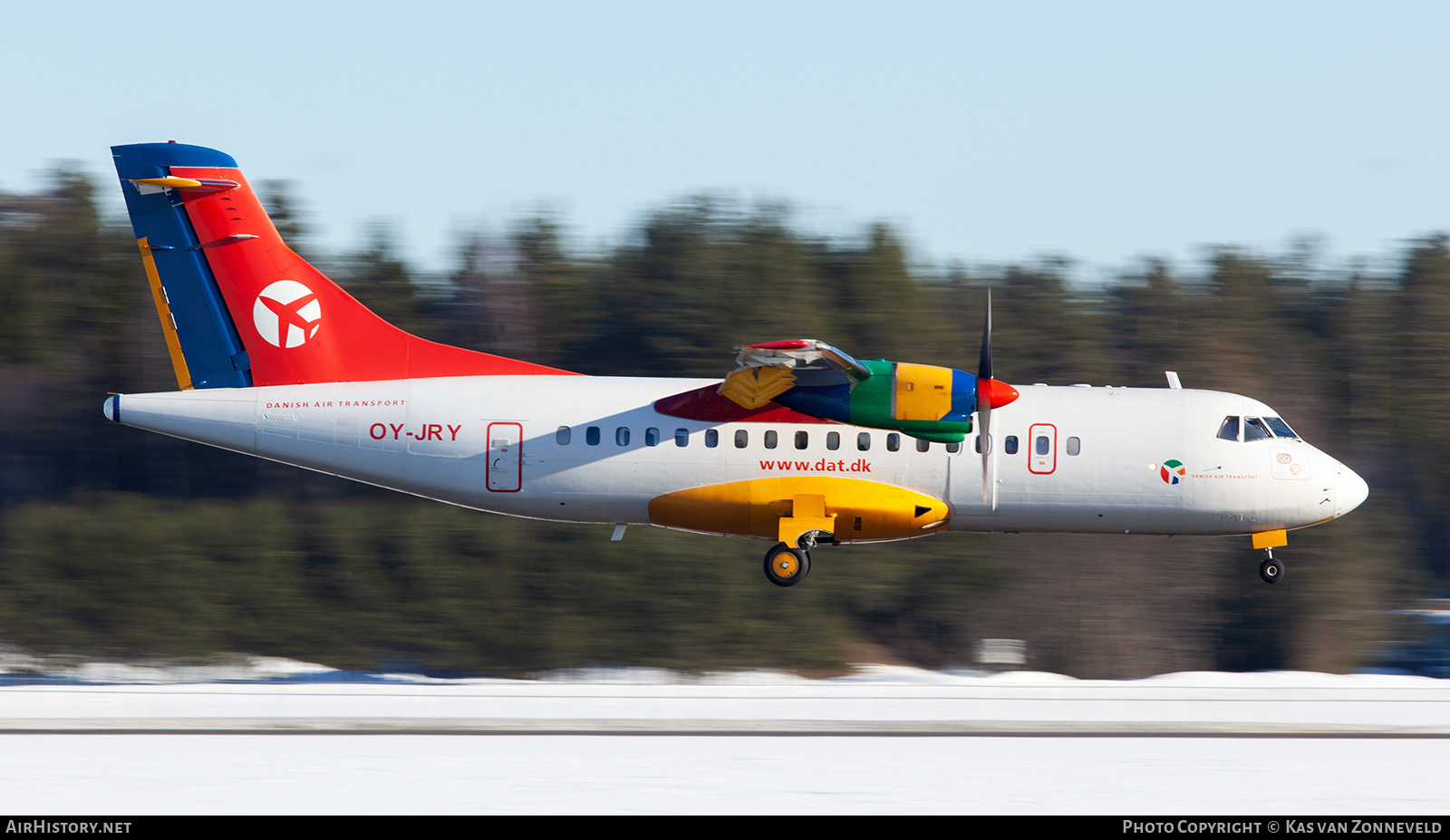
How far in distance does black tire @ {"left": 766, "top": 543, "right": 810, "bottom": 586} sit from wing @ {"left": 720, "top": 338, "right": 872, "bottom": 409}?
1953 millimetres

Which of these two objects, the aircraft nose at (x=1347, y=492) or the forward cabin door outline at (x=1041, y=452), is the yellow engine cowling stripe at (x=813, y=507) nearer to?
the forward cabin door outline at (x=1041, y=452)

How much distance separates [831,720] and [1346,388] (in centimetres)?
2277

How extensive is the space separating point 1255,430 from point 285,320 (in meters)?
13.6

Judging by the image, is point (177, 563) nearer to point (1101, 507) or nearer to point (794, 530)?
point (794, 530)

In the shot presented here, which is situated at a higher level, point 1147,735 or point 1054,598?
point 1147,735

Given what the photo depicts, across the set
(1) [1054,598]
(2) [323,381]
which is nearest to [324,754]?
(2) [323,381]

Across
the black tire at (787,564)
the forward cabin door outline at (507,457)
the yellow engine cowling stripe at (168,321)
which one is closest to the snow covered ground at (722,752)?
the black tire at (787,564)

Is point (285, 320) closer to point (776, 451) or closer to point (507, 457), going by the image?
point (507, 457)

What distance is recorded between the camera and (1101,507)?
18406 mm

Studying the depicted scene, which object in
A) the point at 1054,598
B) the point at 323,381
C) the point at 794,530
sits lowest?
the point at 1054,598

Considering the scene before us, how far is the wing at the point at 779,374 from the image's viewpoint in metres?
17.2

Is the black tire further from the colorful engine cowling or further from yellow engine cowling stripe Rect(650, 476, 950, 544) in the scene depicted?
the colorful engine cowling

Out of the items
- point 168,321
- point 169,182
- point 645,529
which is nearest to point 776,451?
point 168,321

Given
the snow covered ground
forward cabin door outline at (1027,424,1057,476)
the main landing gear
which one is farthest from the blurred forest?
forward cabin door outline at (1027,424,1057,476)
